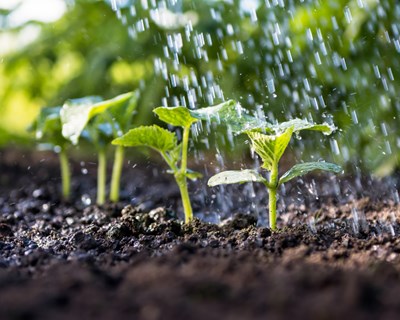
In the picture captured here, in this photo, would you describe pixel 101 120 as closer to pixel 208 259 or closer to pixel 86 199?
pixel 86 199

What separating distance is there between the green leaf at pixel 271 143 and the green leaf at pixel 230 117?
1.2 inches

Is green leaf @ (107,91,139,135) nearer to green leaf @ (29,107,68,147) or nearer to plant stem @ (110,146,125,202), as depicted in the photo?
plant stem @ (110,146,125,202)

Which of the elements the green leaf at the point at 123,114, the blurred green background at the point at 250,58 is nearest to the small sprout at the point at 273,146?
the green leaf at the point at 123,114

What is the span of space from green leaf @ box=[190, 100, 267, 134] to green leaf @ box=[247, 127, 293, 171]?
0.03 m

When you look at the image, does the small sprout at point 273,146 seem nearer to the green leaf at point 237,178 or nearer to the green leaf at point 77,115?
the green leaf at point 237,178

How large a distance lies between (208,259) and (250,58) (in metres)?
2.94

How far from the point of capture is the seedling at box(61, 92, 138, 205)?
6.35 feet

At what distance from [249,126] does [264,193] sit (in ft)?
4.15

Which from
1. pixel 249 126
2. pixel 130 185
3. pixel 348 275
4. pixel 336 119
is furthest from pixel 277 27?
pixel 348 275

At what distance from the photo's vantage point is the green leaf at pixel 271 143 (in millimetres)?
1400

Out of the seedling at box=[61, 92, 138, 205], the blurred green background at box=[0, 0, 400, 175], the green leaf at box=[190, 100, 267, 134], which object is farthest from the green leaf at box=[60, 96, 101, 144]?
the blurred green background at box=[0, 0, 400, 175]

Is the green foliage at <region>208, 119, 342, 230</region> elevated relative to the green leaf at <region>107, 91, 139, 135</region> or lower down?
lower down

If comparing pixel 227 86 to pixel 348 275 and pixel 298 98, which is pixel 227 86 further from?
pixel 348 275

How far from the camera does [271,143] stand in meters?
1.43
